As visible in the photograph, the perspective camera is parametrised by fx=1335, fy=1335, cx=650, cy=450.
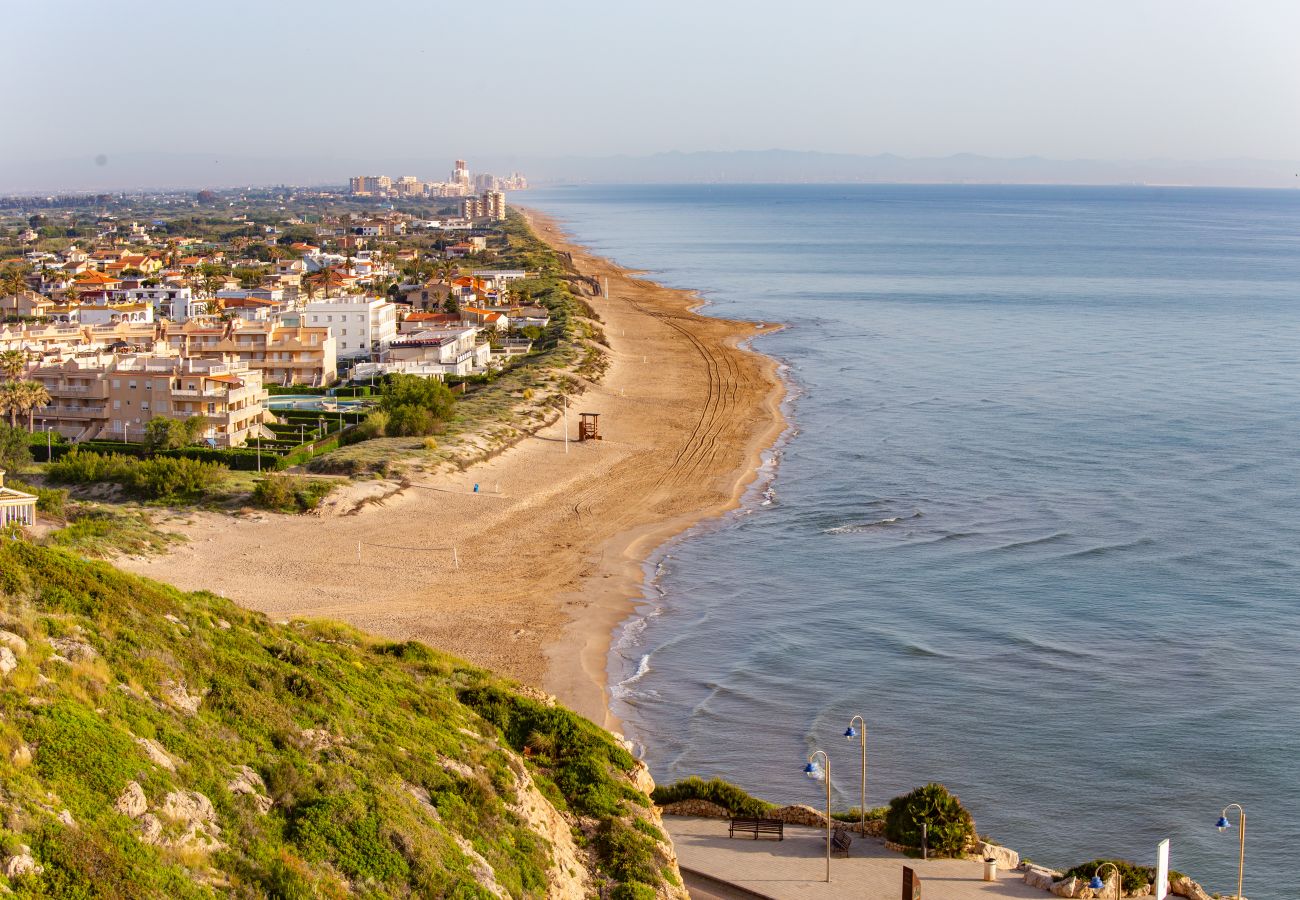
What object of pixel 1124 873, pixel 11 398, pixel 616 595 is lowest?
pixel 616 595

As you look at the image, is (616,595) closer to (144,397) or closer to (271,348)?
(144,397)

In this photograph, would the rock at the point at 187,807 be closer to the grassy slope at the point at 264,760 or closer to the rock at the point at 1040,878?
the grassy slope at the point at 264,760

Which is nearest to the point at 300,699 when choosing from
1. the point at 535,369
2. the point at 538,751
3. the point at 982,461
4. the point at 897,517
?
the point at 538,751

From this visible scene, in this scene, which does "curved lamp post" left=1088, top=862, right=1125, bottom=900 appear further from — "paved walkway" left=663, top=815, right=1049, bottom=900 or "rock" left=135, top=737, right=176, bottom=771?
"rock" left=135, top=737, right=176, bottom=771

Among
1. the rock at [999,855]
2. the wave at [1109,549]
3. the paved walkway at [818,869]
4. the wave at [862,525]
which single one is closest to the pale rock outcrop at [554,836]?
the paved walkway at [818,869]

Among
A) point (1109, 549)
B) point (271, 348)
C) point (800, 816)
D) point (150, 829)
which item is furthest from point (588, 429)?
point (150, 829)

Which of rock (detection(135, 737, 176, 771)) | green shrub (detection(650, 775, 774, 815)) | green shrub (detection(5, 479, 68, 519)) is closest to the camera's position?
rock (detection(135, 737, 176, 771))

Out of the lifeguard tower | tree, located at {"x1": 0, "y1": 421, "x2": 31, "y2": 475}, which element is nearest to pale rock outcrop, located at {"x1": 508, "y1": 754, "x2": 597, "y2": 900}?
tree, located at {"x1": 0, "y1": 421, "x2": 31, "y2": 475}
